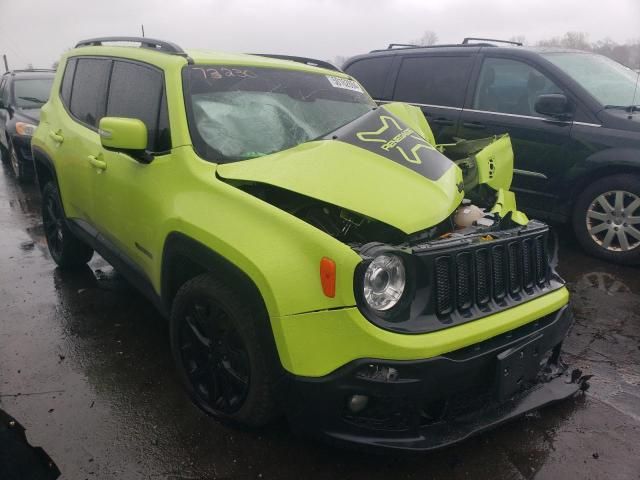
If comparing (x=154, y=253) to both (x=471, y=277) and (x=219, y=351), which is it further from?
(x=471, y=277)

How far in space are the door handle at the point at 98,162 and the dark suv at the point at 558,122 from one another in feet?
12.2

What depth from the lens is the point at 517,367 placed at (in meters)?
2.24

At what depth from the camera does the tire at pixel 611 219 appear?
185 inches

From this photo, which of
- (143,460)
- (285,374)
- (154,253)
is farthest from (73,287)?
(285,374)

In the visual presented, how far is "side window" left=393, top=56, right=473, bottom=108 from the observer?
579 centimetres

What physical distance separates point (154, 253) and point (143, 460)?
3.44 ft

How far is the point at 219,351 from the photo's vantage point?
8.25ft

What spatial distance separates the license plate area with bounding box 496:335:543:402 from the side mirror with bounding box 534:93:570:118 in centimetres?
321

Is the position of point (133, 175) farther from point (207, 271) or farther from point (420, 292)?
point (420, 292)

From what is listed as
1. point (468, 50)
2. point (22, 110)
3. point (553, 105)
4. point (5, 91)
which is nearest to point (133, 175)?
point (553, 105)

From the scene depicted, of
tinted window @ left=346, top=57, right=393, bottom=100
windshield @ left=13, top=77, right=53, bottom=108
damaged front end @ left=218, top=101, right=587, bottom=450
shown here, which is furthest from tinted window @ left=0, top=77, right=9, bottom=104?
damaged front end @ left=218, top=101, right=587, bottom=450

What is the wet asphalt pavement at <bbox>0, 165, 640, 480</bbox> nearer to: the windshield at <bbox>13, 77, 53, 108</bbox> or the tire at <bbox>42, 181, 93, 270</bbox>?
the tire at <bbox>42, 181, 93, 270</bbox>

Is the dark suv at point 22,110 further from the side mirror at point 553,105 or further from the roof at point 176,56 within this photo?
the side mirror at point 553,105

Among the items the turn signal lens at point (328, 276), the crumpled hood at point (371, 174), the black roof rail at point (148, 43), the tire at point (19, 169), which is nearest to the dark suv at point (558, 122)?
the crumpled hood at point (371, 174)
